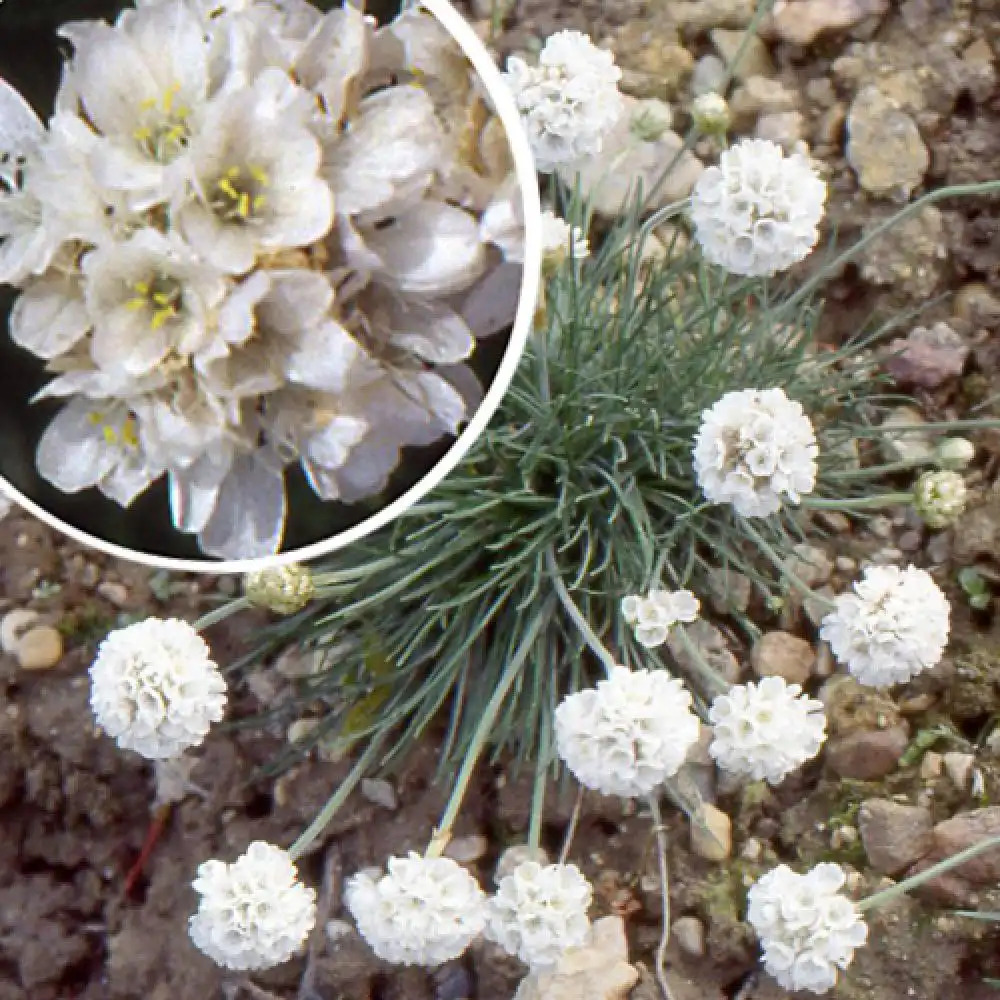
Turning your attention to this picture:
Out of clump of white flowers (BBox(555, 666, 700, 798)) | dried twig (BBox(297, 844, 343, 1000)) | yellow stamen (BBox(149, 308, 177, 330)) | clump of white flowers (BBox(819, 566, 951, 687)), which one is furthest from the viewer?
dried twig (BBox(297, 844, 343, 1000))

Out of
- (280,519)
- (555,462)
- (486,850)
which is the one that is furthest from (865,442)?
(280,519)

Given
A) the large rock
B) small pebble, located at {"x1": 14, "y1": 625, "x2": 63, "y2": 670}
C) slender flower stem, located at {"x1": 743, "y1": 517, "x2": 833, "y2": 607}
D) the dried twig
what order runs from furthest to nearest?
1. the large rock
2. small pebble, located at {"x1": 14, "y1": 625, "x2": 63, "y2": 670}
3. the dried twig
4. slender flower stem, located at {"x1": 743, "y1": 517, "x2": 833, "y2": 607}

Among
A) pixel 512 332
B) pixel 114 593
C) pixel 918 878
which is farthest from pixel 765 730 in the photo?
pixel 114 593


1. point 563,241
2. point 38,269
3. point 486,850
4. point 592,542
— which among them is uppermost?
point 38,269

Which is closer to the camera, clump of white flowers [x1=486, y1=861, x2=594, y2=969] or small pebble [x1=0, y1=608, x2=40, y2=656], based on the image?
clump of white flowers [x1=486, y1=861, x2=594, y2=969]

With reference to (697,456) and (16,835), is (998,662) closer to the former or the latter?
(697,456)

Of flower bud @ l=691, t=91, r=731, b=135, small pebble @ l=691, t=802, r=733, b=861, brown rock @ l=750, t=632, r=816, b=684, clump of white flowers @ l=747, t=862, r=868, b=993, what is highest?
flower bud @ l=691, t=91, r=731, b=135

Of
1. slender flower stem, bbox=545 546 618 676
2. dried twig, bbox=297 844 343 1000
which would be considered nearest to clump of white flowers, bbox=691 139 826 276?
slender flower stem, bbox=545 546 618 676

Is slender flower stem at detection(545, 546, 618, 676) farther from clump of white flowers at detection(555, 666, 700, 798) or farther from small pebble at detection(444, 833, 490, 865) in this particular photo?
small pebble at detection(444, 833, 490, 865)
